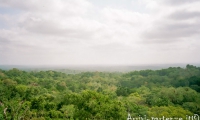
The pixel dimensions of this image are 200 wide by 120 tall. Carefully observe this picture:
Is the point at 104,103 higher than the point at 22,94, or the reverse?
the point at 104,103

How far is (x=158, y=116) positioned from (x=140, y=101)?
513 inches

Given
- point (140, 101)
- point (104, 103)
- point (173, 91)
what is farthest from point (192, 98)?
point (104, 103)

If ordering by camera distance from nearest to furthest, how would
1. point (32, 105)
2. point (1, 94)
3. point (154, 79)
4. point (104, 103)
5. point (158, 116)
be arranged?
point (104, 103) < point (158, 116) < point (32, 105) < point (1, 94) < point (154, 79)

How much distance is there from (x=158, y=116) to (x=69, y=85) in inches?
1314

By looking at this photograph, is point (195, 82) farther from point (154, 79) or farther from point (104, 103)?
point (104, 103)

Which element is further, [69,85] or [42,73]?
[42,73]

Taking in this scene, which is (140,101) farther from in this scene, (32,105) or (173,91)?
(32,105)

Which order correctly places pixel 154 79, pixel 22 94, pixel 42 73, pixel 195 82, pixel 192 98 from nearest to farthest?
pixel 22 94
pixel 192 98
pixel 195 82
pixel 154 79
pixel 42 73

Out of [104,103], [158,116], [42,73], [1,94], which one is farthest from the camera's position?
[42,73]

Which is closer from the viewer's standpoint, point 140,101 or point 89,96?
point 89,96

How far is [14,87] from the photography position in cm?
2933

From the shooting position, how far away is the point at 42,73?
65688mm

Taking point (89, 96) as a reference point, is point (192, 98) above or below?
below

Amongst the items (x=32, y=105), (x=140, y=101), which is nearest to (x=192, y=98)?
(x=140, y=101)
